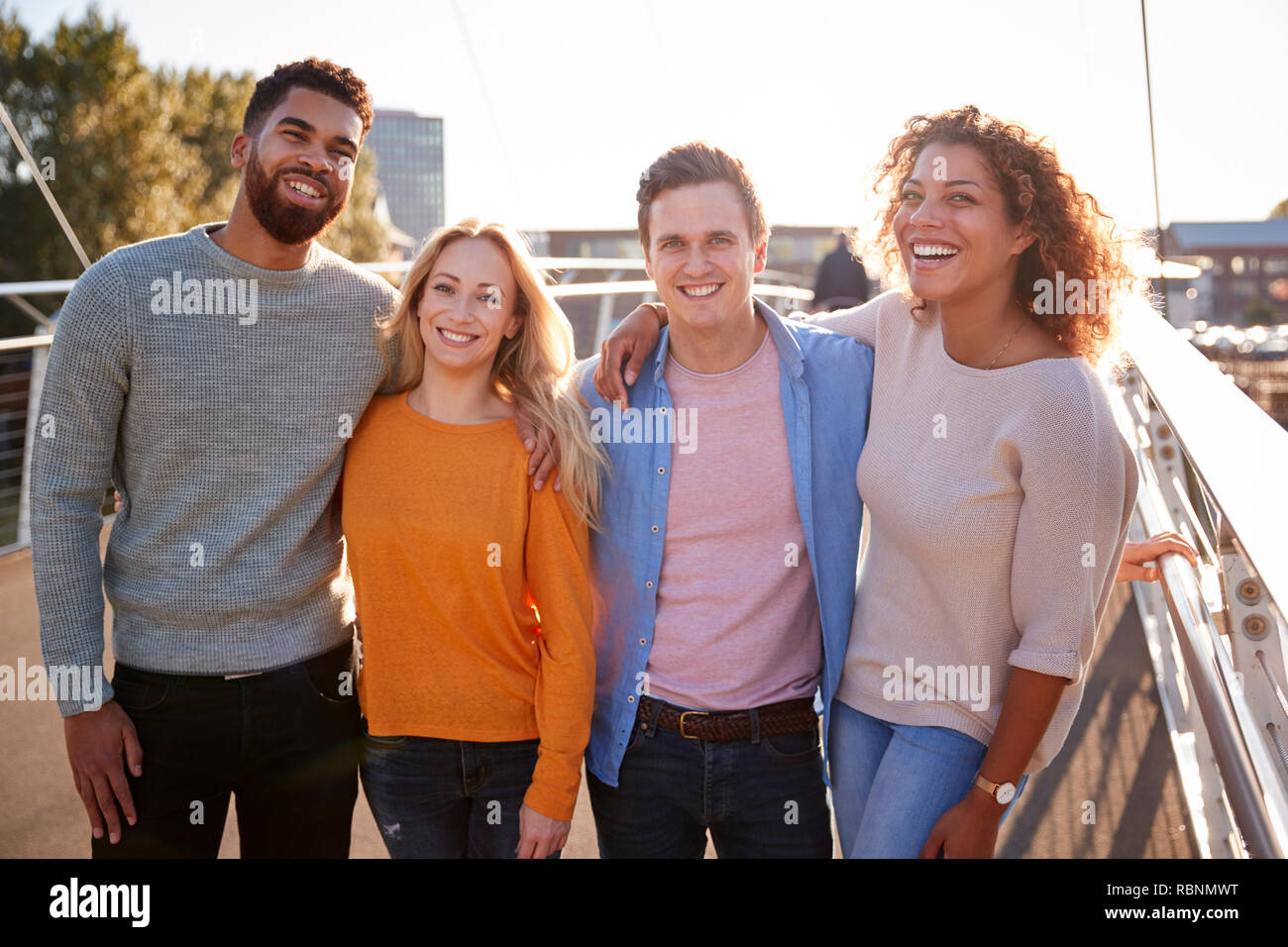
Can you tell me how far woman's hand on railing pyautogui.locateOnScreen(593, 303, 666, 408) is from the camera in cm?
202

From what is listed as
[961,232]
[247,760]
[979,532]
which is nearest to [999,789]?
[979,532]

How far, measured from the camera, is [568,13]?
49.9ft

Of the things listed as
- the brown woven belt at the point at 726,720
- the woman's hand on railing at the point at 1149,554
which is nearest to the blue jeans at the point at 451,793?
the brown woven belt at the point at 726,720

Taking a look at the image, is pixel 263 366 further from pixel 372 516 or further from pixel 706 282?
pixel 706 282

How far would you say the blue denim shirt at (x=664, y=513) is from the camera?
1888mm

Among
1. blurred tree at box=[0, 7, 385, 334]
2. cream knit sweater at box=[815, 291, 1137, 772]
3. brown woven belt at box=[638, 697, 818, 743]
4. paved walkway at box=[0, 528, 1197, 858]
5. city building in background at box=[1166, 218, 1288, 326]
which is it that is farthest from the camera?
city building in background at box=[1166, 218, 1288, 326]

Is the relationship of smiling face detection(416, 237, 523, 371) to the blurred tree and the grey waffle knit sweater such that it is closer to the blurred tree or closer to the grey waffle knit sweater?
the grey waffle knit sweater

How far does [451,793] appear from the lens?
1.85m

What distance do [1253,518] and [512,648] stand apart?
1.19 m

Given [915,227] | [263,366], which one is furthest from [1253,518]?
[263,366]

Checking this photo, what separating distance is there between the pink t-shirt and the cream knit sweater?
13 centimetres

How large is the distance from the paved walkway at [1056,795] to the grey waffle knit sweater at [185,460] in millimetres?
826

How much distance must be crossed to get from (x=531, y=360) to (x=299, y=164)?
0.55 m

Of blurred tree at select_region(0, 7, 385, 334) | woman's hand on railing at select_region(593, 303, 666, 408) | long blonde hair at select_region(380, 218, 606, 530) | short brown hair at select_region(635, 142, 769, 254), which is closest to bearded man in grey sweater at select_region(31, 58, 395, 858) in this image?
long blonde hair at select_region(380, 218, 606, 530)
